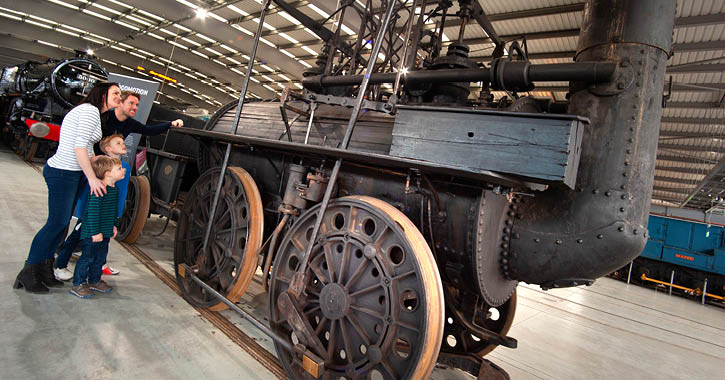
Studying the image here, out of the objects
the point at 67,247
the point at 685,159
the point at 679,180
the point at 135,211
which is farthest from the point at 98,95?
the point at 679,180

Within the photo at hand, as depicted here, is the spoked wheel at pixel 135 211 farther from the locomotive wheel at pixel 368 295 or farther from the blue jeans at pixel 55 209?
the locomotive wheel at pixel 368 295

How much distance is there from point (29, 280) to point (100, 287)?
0.48 meters

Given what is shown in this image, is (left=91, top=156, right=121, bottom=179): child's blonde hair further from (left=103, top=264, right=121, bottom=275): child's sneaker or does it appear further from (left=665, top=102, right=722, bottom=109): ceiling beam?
(left=665, top=102, right=722, bottom=109): ceiling beam

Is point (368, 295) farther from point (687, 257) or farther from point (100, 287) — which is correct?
point (687, 257)

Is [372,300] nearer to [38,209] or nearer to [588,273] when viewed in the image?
[588,273]

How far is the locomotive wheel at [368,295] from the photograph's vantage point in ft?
6.32

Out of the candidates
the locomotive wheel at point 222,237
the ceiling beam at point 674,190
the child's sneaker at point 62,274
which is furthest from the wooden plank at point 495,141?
the ceiling beam at point 674,190

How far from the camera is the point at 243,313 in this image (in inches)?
101

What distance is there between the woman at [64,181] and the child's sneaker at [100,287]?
→ 305 mm

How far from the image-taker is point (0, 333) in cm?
224

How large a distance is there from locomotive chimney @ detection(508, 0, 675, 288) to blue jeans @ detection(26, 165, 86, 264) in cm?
358

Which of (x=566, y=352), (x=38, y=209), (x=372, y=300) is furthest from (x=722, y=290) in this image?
(x=38, y=209)

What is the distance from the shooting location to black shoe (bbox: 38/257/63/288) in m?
2.95

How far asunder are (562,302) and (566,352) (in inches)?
139
